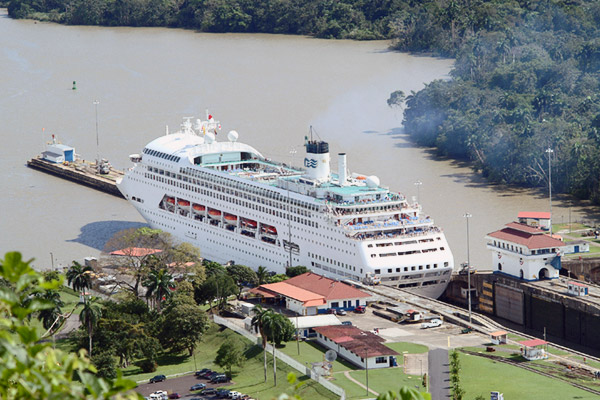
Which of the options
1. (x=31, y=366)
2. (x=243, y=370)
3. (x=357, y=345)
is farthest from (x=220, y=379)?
(x=31, y=366)

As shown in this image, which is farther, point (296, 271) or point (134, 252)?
point (134, 252)

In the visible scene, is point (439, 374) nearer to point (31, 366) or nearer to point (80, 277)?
point (80, 277)

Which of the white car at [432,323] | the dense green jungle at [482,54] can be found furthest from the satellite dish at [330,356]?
the dense green jungle at [482,54]

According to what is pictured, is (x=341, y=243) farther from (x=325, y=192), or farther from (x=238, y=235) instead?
(x=238, y=235)

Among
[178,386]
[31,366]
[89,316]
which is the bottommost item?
[178,386]

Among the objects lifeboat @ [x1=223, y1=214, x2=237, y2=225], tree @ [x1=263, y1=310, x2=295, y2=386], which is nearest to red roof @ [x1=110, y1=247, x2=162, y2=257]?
lifeboat @ [x1=223, y1=214, x2=237, y2=225]

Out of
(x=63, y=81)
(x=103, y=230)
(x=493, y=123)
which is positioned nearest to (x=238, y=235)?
(x=103, y=230)

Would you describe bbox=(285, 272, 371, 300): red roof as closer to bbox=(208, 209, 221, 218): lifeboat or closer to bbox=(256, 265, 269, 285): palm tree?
bbox=(256, 265, 269, 285): palm tree
